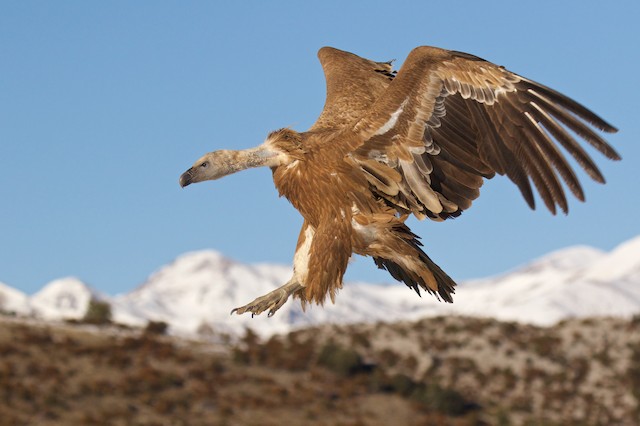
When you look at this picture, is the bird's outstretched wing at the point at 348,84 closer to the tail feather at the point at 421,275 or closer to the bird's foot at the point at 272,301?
the tail feather at the point at 421,275

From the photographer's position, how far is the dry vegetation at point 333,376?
6128 centimetres

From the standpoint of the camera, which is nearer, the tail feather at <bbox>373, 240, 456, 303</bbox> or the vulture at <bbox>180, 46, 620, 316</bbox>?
the vulture at <bbox>180, 46, 620, 316</bbox>

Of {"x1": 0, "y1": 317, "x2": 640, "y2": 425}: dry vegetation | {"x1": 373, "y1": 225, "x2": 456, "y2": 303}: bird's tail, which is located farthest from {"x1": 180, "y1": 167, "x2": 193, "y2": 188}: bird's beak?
{"x1": 0, "y1": 317, "x2": 640, "y2": 425}: dry vegetation

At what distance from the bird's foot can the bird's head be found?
1.07m

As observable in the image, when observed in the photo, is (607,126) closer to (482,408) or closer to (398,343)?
(482,408)

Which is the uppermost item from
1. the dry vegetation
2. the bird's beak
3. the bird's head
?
the dry vegetation

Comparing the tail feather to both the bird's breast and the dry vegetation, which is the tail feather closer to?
the bird's breast

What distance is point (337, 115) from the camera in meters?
10.9

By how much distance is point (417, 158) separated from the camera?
895 centimetres

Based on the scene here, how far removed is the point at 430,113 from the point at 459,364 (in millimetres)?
61950

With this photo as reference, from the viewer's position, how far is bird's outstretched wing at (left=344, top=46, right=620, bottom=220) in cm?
892

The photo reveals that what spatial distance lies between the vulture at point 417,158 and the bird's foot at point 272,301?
0.01 m

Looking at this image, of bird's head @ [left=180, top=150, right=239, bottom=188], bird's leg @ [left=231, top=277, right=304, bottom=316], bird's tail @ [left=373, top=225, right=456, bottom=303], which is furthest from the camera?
bird's tail @ [left=373, top=225, right=456, bottom=303]

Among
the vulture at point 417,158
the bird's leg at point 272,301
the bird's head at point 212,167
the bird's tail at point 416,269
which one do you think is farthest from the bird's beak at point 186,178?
the bird's tail at point 416,269
